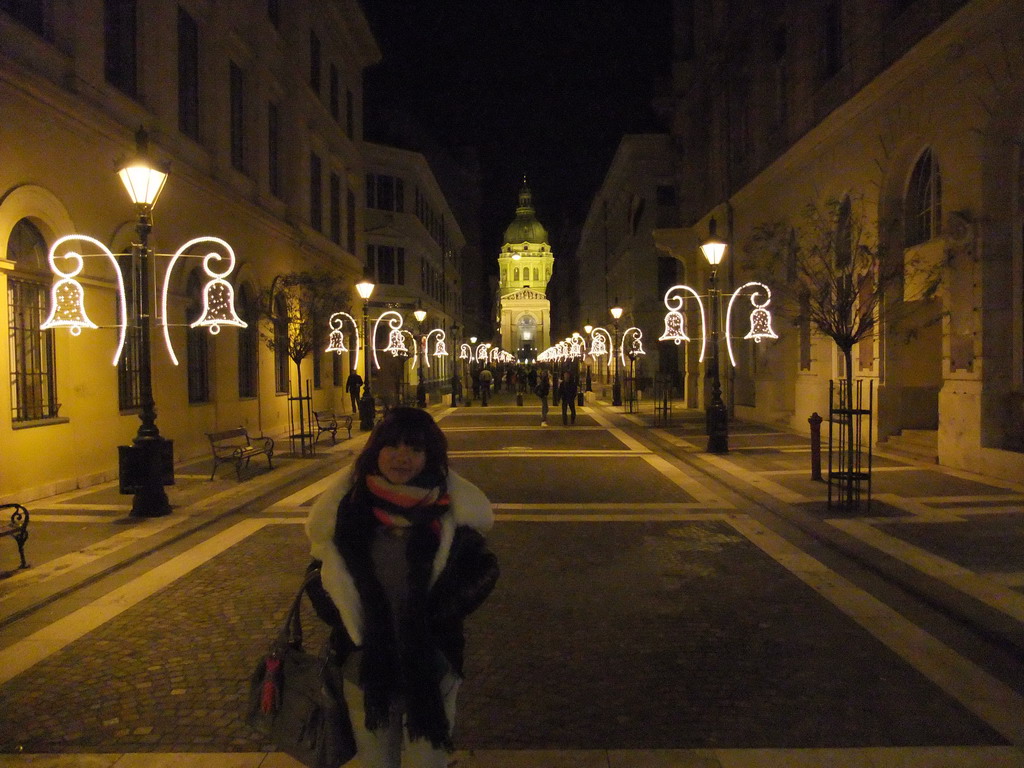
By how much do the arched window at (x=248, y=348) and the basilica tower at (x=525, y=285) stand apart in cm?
10796

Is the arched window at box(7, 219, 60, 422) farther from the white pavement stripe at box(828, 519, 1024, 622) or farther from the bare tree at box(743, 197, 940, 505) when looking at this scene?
the bare tree at box(743, 197, 940, 505)

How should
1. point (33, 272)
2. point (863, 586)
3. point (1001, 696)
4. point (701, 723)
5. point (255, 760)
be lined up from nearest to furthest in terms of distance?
point (255, 760) → point (701, 723) → point (1001, 696) → point (863, 586) → point (33, 272)

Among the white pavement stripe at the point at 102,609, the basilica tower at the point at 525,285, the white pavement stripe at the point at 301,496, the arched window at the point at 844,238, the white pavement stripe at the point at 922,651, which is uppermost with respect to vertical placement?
the basilica tower at the point at 525,285

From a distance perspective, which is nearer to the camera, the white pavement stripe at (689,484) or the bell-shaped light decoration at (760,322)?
the white pavement stripe at (689,484)

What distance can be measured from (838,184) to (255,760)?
18932mm

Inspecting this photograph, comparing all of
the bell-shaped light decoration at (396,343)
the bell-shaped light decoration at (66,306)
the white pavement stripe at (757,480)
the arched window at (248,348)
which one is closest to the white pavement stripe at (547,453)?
the white pavement stripe at (757,480)

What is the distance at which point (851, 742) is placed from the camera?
437cm

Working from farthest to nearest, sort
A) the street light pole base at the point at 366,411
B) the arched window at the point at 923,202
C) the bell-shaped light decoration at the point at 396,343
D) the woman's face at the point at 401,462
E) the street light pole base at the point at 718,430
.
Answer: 1. the bell-shaped light decoration at the point at 396,343
2. the street light pole base at the point at 366,411
3. the street light pole base at the point at 718,430
4. the arched window at the point at 923,202
5. the woman's face at the point at 401,462

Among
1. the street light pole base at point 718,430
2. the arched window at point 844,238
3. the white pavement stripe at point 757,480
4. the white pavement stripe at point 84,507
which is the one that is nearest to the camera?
the white pavement stripe at point 84,507

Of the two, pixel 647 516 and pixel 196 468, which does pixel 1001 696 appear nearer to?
pixel 647 516

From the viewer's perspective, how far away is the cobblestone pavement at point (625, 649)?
4438 millimetres

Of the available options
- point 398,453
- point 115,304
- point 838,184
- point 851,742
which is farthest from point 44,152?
point 838,184

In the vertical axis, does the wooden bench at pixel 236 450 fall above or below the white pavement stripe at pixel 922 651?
above

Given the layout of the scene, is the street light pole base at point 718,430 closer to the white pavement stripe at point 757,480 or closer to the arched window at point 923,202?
the white pavement stripe at point 757,480
